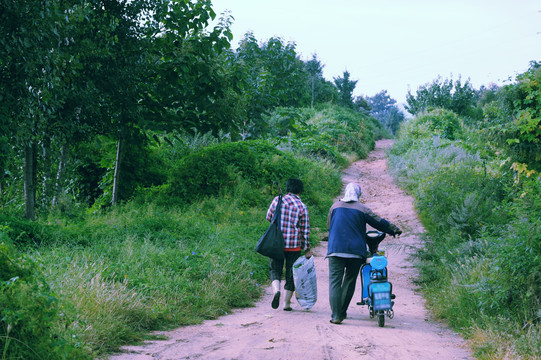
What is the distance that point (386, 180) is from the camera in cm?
2339

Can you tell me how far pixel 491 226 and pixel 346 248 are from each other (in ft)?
10.6

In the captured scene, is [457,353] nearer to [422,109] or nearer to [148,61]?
[148,61]

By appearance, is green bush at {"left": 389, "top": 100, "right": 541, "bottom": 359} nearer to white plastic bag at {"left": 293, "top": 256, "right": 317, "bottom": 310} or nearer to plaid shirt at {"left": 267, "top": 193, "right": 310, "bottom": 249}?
white plastic bag at {"left": 293, "top": 256, "right": 317, "bottom": 310}

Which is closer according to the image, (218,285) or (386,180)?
(218,285)

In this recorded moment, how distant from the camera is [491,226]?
8727 mm

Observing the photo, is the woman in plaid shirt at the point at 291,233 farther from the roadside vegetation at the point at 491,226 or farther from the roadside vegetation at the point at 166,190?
the roadside vegetation at the point at 491,226

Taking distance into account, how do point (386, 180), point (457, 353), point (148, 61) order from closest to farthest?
point (457, 353), point (148, 61), point (386, 180)

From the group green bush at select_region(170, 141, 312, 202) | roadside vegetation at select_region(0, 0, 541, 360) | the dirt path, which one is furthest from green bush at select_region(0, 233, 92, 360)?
green bush at select_region(170, 141, 312, 202)

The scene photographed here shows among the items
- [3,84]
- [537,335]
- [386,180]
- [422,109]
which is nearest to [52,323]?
[537,335]

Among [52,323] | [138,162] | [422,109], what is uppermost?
[422,109]

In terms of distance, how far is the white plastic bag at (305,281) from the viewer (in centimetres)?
746

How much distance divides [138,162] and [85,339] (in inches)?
412

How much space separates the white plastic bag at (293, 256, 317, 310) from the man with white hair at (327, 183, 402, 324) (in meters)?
0.46

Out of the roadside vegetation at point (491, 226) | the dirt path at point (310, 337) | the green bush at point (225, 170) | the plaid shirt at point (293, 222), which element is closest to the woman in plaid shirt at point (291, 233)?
the plaid shirt at point (293, 222)
